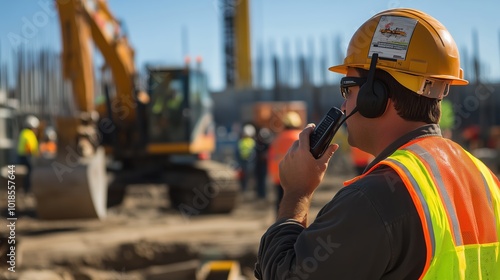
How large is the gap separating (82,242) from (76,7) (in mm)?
3585

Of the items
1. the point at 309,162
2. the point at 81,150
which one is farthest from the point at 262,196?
the point at 309,162

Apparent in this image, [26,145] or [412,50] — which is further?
[26,145]

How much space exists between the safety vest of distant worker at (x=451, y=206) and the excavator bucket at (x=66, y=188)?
8.13m

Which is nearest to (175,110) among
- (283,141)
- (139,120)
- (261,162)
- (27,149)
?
(139,120)

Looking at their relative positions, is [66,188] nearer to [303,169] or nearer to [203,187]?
[203,187]

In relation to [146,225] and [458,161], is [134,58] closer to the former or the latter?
[146,225]

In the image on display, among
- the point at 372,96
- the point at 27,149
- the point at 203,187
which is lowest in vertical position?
the point at 203,187

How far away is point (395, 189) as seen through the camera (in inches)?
63.6

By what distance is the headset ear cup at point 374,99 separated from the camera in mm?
1797

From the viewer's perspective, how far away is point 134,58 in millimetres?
11891

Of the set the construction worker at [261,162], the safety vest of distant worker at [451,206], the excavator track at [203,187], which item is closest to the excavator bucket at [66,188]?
the excavator track at [203,187]

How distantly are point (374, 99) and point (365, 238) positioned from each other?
0.43 meters

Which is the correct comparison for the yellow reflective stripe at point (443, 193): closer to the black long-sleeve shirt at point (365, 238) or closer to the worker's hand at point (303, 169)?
the black long-sleeve shirt at point (365, 238)

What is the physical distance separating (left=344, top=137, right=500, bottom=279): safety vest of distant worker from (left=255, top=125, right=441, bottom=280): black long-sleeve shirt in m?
0.03
